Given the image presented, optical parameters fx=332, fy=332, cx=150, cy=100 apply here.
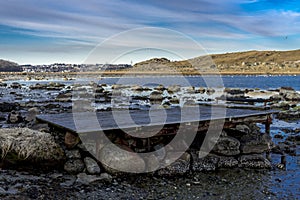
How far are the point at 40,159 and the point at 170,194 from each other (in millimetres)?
4720

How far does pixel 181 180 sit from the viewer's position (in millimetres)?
11438

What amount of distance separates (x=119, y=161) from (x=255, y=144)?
21.6 ft

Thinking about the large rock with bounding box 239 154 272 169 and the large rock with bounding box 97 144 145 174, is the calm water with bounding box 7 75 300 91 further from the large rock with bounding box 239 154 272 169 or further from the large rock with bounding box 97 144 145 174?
the large rock with bounding box 97 144 145 174

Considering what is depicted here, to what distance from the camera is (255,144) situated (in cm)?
1483

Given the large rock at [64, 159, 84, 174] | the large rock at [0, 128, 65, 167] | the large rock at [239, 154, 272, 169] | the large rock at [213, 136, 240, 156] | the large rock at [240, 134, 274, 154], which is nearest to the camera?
the large rock at [0, 128, 65, 167]

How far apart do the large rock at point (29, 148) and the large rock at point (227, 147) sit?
20.9 ft

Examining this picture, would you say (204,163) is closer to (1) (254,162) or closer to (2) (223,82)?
(1) (254,162)

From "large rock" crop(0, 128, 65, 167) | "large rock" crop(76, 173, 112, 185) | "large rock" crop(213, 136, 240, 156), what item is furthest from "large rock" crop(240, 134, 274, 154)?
"large rock" crop(0, 128, 65, 167)

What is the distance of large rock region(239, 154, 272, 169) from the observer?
12.9m

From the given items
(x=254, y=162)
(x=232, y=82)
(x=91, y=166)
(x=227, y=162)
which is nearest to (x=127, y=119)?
(x=91, y=166)

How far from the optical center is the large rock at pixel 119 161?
11605mm

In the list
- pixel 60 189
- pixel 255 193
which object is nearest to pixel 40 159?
pixel 60 189

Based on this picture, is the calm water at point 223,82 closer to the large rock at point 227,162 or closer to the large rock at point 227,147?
the large rock at point 227,147

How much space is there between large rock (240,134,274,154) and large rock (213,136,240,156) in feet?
1.19
